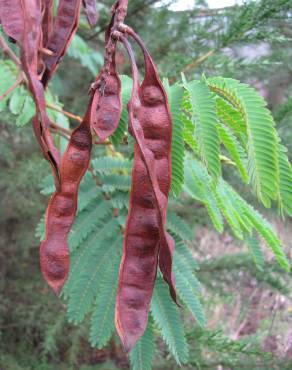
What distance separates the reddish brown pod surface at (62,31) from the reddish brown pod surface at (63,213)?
0.60 ft

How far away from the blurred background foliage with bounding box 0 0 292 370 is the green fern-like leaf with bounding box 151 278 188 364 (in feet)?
1.79

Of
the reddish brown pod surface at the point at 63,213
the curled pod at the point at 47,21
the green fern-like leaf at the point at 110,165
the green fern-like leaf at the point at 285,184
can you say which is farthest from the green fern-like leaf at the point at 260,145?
the green fern-like leaf at the point at 110,165

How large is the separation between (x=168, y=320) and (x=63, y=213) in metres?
0.49

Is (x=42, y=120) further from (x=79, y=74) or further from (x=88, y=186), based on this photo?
(x=79, y=74)

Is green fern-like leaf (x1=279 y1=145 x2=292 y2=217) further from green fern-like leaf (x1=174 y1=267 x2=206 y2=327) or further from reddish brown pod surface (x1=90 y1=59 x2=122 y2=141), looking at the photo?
green fern-like leaf (x1=174 y1=267 x2=206 y2=327)

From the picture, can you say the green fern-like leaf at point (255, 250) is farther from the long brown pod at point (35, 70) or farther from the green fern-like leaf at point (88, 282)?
the long brown pod at point (35, 70)

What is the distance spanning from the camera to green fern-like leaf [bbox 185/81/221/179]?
2.97ft

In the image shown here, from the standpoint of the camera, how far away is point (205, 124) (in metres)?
0.93

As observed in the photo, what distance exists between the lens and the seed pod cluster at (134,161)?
781 mm

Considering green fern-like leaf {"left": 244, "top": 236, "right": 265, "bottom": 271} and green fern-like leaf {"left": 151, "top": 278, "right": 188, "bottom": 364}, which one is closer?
green fern-like leaf {"left": 151, "top": 278, "right": 188, "bottom": 364}

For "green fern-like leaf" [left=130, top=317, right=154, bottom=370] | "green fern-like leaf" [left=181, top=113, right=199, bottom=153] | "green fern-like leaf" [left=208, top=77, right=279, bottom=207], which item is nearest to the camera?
"green fern-like leaf" [left=208, top=77, right=279, bottom=207]

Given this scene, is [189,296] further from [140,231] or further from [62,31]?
[62,31]

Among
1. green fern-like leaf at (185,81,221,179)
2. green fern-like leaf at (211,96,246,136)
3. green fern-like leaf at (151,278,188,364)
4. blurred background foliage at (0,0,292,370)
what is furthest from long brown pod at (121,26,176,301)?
blurred background foliage at (0,0,292,370)

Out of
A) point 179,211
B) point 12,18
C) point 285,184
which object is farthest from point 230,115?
point 179,211
